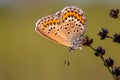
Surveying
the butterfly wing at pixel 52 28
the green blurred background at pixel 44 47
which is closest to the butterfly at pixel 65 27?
the butterfly wing at pixel 52 28

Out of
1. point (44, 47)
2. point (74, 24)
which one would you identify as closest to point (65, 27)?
point (74, 24)

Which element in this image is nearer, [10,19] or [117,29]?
[117,29]

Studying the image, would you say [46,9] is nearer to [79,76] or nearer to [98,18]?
[98,18]

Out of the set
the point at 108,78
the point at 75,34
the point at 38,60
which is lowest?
the point at 38,60

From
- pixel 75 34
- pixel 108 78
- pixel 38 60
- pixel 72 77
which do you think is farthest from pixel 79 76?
pixel 75 34

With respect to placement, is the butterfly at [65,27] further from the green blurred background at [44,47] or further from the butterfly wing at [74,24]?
the green blurred background at [44,47]
